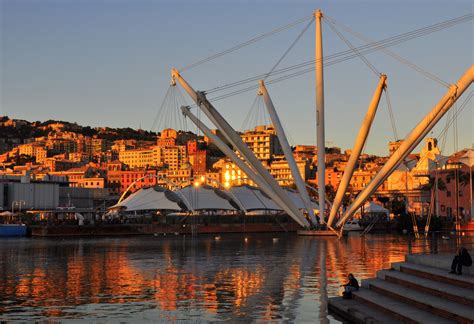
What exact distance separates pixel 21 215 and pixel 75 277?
107044 mm

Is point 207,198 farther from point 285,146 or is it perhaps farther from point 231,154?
point 231,154

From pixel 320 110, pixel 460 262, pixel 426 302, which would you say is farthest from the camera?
pixel 320 110

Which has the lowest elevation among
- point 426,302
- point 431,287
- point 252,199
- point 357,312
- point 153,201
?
point 357,312

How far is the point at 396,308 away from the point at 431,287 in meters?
1.12

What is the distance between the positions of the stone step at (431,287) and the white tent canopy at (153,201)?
3768 inches

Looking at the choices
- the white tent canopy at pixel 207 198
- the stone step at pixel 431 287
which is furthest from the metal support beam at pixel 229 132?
the stone step at pixel 431 287

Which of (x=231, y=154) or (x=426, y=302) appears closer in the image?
(x=426, y=302)

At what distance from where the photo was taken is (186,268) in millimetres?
36781

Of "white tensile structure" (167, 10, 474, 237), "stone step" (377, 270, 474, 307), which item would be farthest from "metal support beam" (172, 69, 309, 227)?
"stone step" (377, 270, 474, 307)

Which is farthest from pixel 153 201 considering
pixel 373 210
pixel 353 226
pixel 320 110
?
pixel 320 110

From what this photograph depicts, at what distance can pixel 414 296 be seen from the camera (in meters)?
18.4

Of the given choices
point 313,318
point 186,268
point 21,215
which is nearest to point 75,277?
point 186,268

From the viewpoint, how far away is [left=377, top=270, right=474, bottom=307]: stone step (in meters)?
16.9

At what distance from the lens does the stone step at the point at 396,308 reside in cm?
1631
